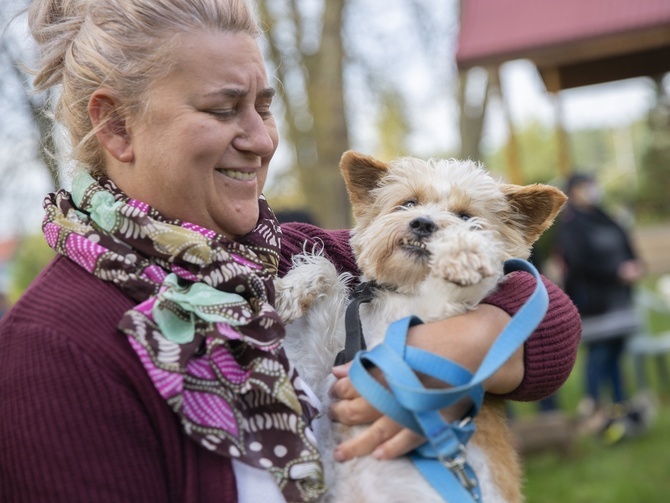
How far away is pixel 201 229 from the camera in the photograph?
7.43 ft

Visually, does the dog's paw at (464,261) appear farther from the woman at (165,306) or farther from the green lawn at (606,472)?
the green lawn at (606,472)

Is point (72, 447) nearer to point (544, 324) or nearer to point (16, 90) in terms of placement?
point (544, 324)

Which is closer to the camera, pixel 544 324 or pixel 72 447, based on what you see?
pixel 72 447

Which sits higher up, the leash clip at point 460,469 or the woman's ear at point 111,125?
the woman's ear at point 111,125

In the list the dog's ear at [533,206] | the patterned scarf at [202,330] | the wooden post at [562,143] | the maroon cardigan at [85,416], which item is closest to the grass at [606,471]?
the dog's ear at [533,206]

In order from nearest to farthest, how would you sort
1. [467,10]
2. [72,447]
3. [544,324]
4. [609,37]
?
[72,447] < [544,324] < [609,37] < [467,10]

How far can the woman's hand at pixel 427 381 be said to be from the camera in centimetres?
219

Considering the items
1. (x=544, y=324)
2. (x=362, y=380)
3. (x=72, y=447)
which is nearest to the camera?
(x=72, y=447)

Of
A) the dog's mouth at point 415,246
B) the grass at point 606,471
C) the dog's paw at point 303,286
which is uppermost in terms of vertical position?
the dog's mouth at point 415,246

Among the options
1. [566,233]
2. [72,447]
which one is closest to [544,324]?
[72,447]

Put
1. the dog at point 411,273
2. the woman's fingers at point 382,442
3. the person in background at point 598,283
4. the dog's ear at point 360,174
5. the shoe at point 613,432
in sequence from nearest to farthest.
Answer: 1. the woman's fingers at point 382,442
2. the dog at point 411,273
3. the dog's ear at point 360,174
4. the shoe at point 613,432
5. the person in background at point 598,283

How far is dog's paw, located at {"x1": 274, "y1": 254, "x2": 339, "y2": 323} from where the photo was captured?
268 cm

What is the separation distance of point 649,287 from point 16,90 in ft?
50.4

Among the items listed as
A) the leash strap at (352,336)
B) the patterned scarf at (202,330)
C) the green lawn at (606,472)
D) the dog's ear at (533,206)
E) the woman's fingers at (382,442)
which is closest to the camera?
the patterned scarf at (202,330)
